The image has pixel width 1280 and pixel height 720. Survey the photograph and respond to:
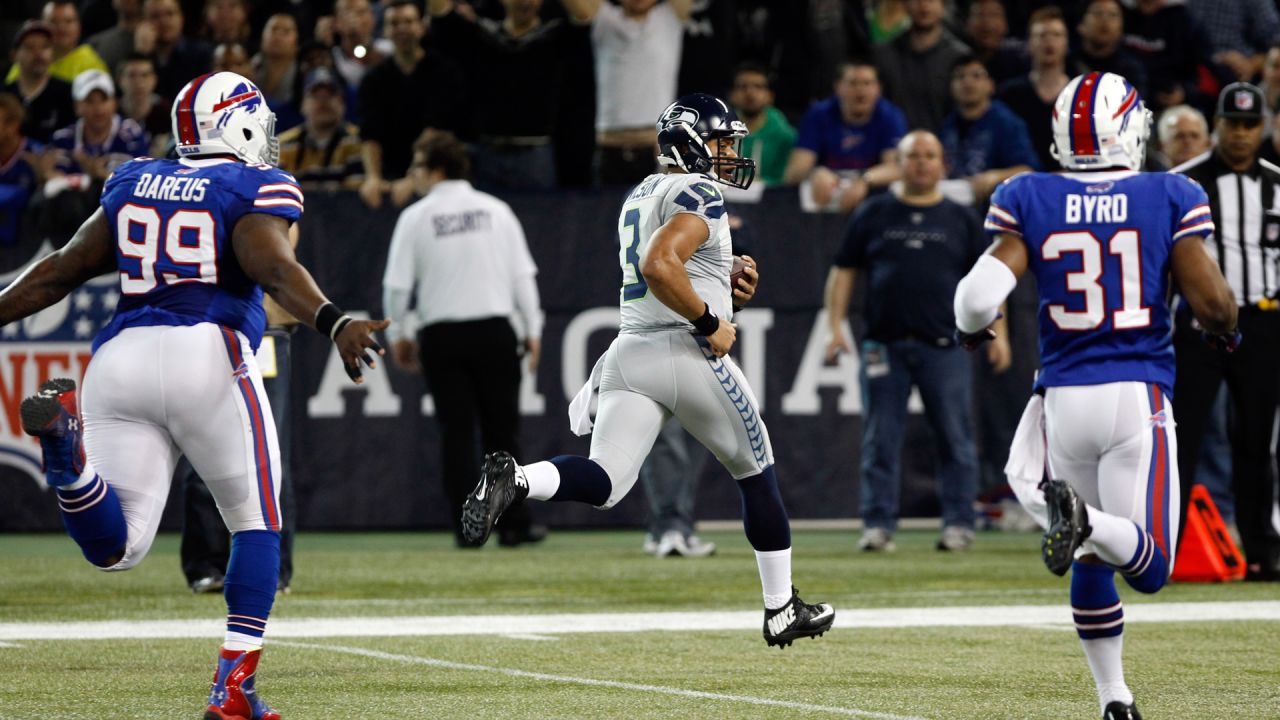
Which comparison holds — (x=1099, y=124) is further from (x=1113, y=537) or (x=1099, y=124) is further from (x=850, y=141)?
(x=850, y=141)

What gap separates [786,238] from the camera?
1170 cm

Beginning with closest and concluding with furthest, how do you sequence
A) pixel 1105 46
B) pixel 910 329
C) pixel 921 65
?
pixel 910 329, pixel 1105 46, pixel 921 65

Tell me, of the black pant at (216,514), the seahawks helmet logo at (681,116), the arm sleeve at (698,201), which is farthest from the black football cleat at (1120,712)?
the black pant at (216,514)

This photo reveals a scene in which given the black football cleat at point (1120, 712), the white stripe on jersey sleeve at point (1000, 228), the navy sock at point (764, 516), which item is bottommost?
the black football cleat at point (1120, 712)

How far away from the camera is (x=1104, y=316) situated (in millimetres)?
5016

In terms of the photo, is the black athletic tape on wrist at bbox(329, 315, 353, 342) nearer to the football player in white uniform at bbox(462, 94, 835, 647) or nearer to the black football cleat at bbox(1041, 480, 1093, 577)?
the football player in white uniform at bbox(462, 94, 835, 647)

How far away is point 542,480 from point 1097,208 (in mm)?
1861

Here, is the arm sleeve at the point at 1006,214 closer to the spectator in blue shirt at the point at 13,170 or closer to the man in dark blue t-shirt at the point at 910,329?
the man in dark blue t-shirt at the point at 910,329

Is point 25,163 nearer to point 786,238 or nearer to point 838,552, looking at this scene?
point 786,238

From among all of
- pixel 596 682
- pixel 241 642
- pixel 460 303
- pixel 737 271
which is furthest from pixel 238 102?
pixel 460 303

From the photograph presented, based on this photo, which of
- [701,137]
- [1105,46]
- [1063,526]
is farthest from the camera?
[1105,46]

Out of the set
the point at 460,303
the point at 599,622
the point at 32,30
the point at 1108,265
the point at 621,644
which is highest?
the point at 32,30

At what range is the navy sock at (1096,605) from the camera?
16.1ft

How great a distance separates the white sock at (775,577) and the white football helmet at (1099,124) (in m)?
1.67
